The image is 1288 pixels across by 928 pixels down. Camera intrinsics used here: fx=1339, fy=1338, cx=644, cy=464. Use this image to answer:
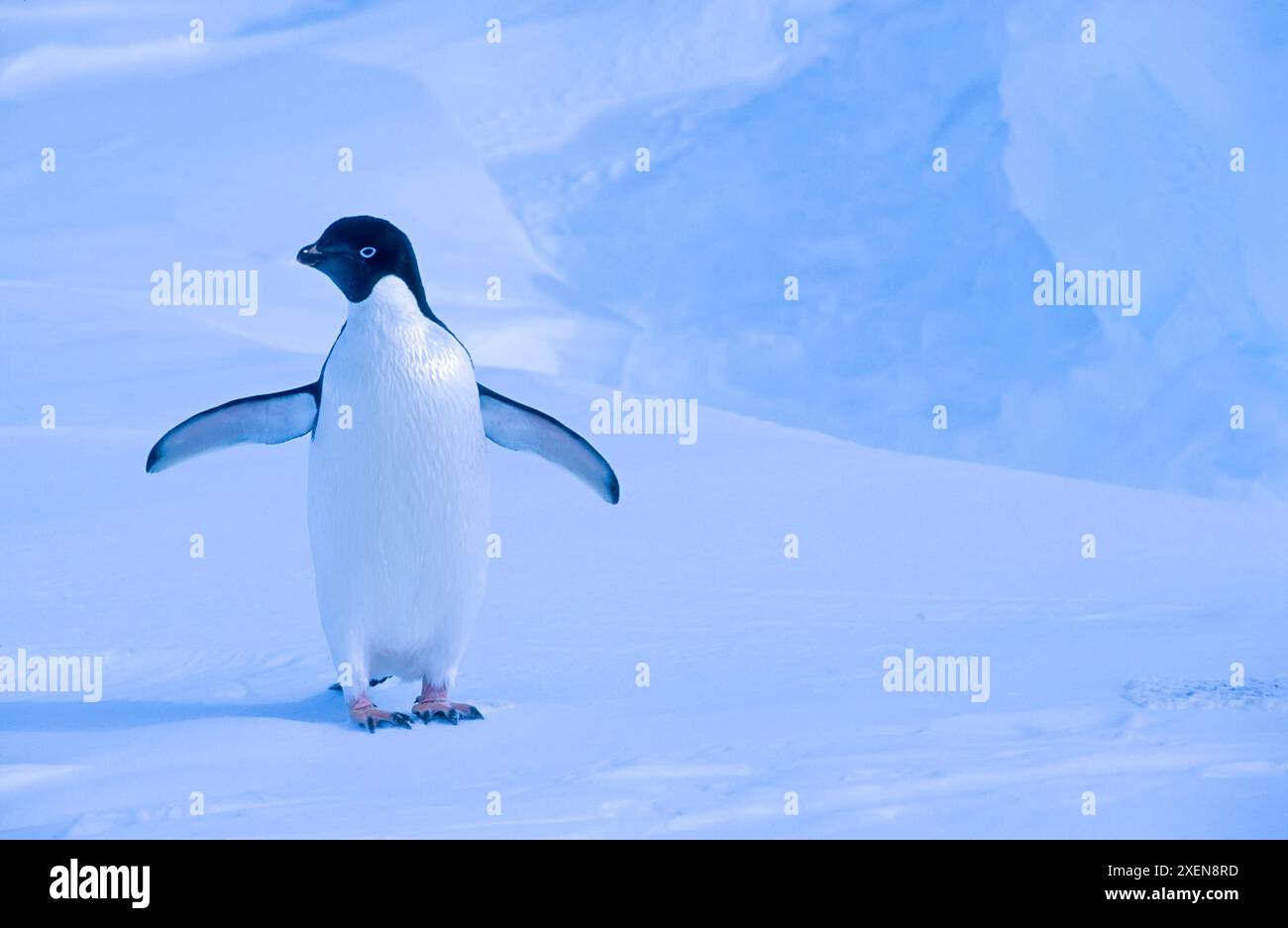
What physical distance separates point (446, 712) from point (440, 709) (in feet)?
0.07

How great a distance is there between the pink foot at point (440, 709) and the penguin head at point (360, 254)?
81 cm

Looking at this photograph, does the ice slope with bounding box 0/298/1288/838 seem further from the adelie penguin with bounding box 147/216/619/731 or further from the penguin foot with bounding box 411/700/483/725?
the adelie penguin with bounding box 147/216/619/731

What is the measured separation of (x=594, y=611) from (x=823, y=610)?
24.5 inches

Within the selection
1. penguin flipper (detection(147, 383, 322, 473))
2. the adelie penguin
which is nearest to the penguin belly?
the adelie penguin

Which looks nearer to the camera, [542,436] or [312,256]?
[312,256]

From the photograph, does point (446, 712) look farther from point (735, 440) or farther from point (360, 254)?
point (735, 440)

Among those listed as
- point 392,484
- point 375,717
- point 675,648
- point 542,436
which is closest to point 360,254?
point 392,484

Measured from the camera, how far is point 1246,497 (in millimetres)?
8250

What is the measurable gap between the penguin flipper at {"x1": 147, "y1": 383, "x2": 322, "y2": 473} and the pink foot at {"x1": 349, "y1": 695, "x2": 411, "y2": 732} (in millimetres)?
609

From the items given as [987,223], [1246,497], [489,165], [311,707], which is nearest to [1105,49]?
[987,223]

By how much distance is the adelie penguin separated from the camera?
262 cm

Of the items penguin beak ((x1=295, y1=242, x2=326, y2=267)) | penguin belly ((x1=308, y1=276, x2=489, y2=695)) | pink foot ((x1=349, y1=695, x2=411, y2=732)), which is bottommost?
pink foot ((x1=349, y1=695, x2=411, y2=732))

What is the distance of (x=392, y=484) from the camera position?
8.63 feet

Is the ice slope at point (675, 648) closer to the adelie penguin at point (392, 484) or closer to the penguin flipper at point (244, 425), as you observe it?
the adelie penguin at point (392, 484)
